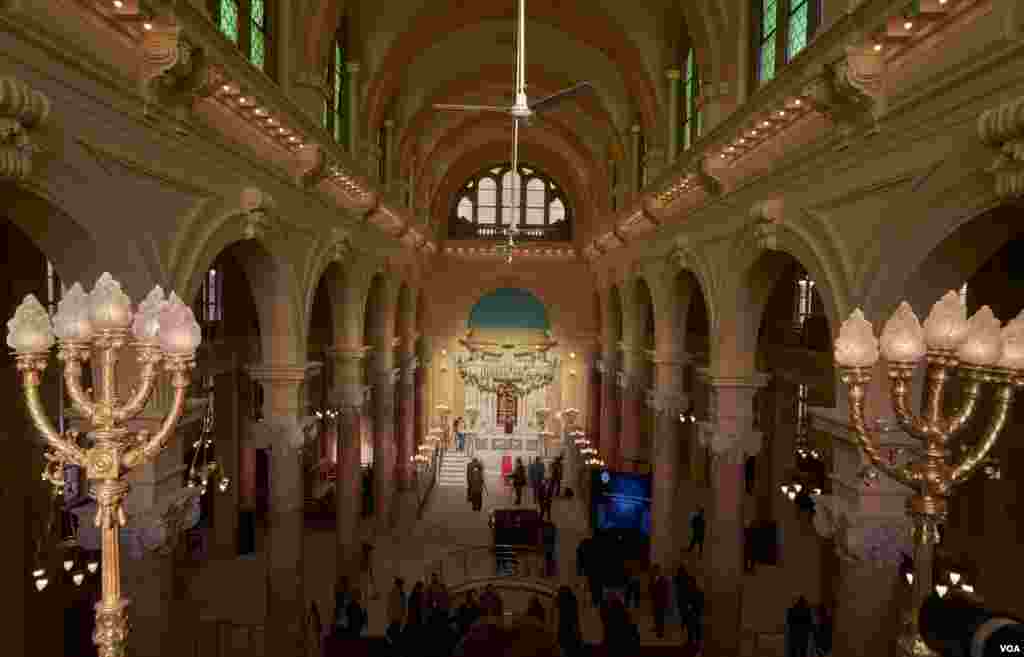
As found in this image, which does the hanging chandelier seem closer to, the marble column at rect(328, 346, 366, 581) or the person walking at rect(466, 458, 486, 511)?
the marble column at rect(328, 346, 366, 581)

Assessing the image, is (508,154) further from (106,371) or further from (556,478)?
(106,371)

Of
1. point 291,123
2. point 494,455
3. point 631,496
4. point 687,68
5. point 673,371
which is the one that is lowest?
point 494,455

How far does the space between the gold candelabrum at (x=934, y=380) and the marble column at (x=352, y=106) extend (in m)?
12.1

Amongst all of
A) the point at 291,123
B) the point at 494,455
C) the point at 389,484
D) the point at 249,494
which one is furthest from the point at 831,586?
the point at 494,455

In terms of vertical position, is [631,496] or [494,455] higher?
[631,496]

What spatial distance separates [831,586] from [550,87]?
14.1m

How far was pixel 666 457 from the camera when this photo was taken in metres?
15.0

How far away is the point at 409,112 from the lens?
19.2 meters

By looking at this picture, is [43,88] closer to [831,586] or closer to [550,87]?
[831,586]

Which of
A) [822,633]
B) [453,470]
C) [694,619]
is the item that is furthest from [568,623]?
[453,470]

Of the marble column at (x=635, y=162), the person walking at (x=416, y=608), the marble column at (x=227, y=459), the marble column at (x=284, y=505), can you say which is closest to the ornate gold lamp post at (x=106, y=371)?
the marble column at (x=284, y=505)

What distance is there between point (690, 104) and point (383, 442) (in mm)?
11052

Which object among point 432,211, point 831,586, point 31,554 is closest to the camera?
point 31,554

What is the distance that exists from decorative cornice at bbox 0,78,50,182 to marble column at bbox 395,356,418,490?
57.4ft
